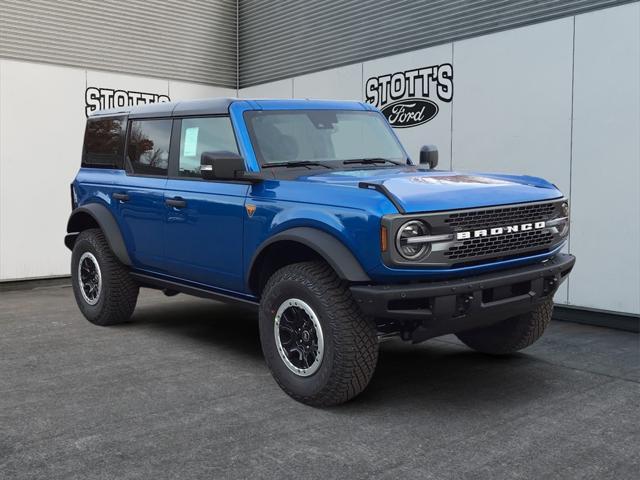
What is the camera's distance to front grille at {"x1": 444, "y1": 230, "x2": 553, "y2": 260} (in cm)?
387

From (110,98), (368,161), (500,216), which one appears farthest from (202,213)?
(110,98)

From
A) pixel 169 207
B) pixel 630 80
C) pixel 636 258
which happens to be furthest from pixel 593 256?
pixel 169 207

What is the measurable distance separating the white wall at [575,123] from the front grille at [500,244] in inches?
99.8

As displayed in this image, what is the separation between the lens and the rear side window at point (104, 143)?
6250 millimetres

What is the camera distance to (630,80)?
6.34 m

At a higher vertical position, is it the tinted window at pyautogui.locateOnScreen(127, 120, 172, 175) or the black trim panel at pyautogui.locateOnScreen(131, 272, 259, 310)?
the tinted window at pyautogui.locateOnScreen(127, 120, 172, 175)

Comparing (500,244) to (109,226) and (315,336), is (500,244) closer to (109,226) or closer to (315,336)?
(315,336)

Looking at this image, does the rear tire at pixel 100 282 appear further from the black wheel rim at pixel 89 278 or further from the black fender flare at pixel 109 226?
the black fender flare at pixel 109 226

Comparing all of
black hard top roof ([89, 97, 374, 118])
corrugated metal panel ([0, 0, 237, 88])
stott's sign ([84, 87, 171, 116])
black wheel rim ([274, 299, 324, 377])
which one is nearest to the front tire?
black wheel rim ([274, 299, 324, 377])

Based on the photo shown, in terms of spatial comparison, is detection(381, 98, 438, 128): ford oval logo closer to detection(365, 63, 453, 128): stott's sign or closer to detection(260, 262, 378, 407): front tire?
detection(365, 63, 453, 128): stott's sign

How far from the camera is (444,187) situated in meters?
3.96

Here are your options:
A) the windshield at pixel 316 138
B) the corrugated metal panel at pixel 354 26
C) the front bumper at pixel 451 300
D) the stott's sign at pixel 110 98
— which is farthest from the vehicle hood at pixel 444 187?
the stott's sign at pixel 110 98

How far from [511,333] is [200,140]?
109 inches

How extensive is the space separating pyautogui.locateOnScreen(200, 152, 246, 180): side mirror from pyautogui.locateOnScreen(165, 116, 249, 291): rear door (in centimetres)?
20
